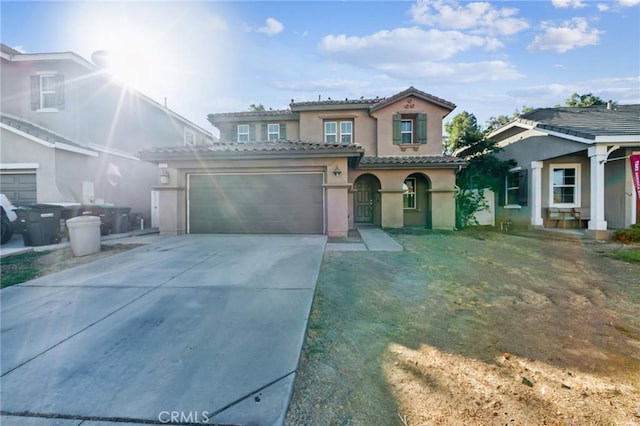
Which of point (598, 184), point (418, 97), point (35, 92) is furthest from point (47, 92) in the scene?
point (598, 184)

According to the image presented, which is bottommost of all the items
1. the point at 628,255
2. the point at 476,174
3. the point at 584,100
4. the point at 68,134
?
the point at 628,255

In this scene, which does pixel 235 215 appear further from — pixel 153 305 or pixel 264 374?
pixel 264 374

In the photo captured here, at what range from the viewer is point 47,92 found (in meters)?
11.2

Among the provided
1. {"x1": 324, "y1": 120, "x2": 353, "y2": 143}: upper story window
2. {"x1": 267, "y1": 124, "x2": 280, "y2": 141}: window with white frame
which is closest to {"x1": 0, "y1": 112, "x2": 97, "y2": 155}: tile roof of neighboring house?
{"x1": 267, "y1": 124, "x2": 280, "y2": 141}: window with white frame

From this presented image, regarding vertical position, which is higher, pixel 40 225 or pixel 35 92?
pixel 35 92

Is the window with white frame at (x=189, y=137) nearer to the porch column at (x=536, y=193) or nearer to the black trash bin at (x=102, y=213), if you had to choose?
the black trash bin at (x=102, y=213)

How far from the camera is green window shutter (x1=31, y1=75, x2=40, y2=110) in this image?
11.2 metres

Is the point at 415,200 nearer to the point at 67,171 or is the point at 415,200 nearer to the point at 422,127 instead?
the point at 422,127

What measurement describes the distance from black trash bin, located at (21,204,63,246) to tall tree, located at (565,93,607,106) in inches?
1329

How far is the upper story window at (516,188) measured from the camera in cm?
1253

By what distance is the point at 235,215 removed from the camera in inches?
398

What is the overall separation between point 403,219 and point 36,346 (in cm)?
1272

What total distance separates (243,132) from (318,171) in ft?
23.5

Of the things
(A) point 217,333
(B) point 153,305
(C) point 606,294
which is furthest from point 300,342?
(C) point 606,294
